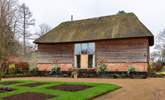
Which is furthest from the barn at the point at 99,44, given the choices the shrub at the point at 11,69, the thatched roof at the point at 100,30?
the shrub at the point at 11,69

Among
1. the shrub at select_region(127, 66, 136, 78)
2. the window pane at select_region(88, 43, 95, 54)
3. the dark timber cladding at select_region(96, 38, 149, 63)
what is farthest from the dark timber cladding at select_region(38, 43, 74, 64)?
the shrub at select_region(127, 66, 136, 78)

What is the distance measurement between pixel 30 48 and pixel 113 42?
36.9 metres

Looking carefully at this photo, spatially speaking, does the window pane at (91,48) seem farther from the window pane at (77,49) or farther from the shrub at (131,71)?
the shrub at (131,71)

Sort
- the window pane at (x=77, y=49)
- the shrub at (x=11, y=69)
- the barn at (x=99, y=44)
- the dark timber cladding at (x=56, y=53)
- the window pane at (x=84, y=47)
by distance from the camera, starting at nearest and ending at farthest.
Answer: the barn at (x=99, y=44) → the window pane at (x=84, y=47) → the window pane at (x=77, y=49) → the dark timber cladding at (x=56, y=53) → the shrub at (x=11, y=69)

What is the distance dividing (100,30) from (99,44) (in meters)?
1.87

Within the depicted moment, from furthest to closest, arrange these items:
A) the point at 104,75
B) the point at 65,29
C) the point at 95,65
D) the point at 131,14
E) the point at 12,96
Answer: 1. the point at 65,29
2. the point at 131,14
3. the point at 95,65
4. the point at 104,75
5. the point at 12,96

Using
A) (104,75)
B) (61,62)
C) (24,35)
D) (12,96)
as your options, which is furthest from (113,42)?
(24,35)

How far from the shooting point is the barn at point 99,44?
31.4 meters

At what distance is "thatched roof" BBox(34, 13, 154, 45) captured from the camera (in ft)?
106

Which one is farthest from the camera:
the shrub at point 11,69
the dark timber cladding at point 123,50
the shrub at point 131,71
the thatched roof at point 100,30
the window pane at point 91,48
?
the shrub at point 11,69

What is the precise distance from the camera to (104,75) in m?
31.3

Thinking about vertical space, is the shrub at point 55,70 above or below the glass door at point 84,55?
below

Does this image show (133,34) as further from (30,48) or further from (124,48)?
(30,48)

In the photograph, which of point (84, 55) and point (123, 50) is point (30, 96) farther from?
point (84, 55)
